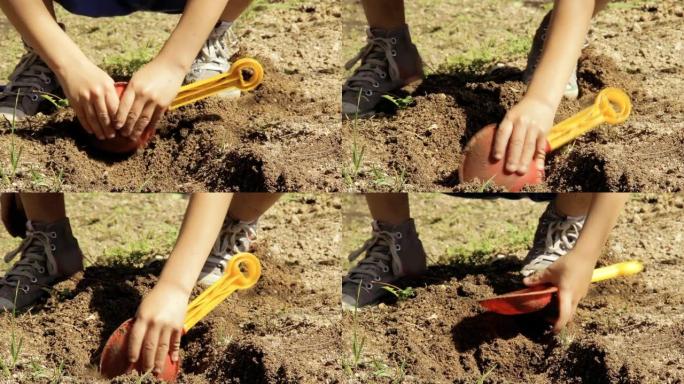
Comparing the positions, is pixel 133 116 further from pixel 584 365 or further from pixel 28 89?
pixel 584 365

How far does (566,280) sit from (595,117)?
459 mm

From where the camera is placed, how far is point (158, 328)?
8.21 feet

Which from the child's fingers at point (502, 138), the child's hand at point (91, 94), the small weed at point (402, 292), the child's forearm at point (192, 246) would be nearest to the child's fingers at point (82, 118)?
the child's hand at point (91, 94)

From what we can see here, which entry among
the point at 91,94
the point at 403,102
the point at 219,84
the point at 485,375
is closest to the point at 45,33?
the point at 91,94

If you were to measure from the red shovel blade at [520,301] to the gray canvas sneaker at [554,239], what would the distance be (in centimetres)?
27

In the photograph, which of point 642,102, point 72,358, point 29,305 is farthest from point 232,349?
point 642,102

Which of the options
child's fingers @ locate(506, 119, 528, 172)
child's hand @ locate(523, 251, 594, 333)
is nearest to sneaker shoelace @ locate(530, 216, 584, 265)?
child's hand @ locate(523, 251, 594, 333)

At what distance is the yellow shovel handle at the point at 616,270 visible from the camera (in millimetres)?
2799

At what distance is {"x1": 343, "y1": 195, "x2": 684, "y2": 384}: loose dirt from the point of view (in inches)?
100

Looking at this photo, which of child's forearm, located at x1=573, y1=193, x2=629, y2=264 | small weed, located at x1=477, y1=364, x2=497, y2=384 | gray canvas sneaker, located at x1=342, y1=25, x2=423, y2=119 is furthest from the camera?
gray canvas sneaker, located at x1=342, y1=25, x2=423, y2=119

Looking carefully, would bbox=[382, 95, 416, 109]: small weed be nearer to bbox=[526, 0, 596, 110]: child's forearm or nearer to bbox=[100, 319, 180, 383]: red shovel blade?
bbox=[526, 0, 596, 110]: child's forearm

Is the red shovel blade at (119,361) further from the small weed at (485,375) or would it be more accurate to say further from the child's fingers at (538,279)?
the child's fingers at (538,279)

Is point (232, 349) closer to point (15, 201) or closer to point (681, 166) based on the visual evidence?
point (15, 201)

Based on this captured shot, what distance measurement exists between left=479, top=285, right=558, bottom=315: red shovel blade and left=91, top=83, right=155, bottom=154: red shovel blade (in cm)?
88
